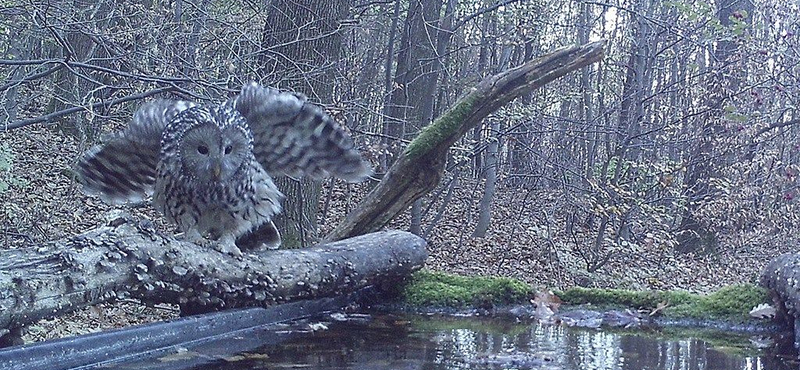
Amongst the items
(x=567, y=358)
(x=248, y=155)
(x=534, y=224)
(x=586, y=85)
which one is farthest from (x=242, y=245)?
(x=586, y=85)

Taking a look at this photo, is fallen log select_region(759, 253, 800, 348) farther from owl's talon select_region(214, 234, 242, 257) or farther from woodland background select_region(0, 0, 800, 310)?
woodland background select_region(0, 0, 800, 310)

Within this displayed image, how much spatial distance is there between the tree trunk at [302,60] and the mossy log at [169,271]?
1.86 meters

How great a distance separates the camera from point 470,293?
5160 millimetres

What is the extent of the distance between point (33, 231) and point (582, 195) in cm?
661

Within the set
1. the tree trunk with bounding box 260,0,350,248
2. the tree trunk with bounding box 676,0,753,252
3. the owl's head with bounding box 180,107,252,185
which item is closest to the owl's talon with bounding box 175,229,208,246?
the owl's head with bounding box 180,107,252,185

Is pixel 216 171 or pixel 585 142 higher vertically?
pixel 585 142

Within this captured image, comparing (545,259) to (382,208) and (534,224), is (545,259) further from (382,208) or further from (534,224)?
(382,208)

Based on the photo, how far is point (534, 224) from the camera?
13055mm

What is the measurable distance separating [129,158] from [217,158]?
27.0 inches

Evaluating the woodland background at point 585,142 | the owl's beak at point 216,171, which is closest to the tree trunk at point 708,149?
the woodland background at point 585,142

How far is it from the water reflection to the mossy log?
259mm

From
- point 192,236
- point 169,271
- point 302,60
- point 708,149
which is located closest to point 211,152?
point 192,236

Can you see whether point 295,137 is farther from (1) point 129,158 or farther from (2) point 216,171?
(1) point 129,158

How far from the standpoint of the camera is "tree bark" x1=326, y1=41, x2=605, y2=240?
17.6 ft
